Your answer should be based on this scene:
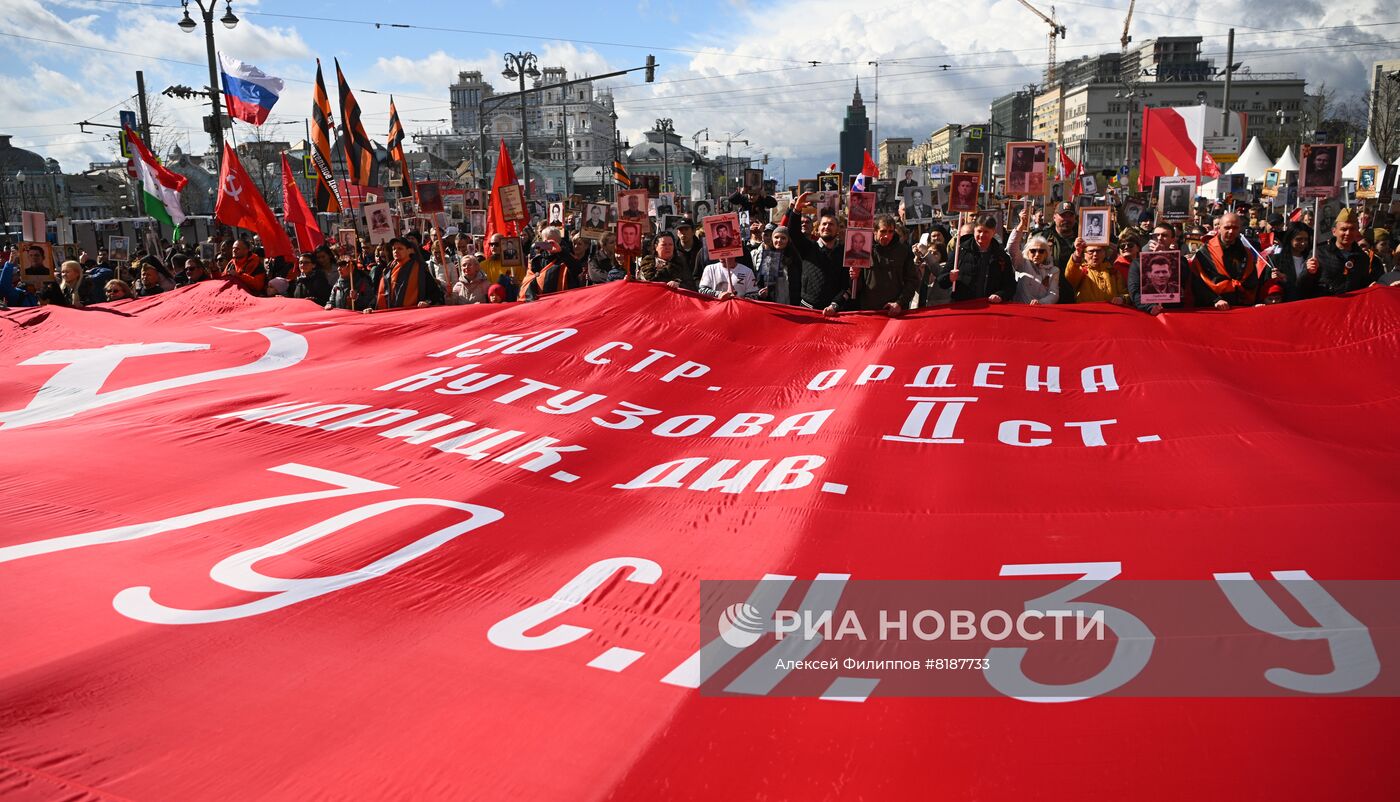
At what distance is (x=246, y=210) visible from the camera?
1179 cm

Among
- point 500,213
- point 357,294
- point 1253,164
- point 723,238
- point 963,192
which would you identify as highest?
point 1253,164

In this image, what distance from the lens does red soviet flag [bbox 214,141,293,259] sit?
460 inches

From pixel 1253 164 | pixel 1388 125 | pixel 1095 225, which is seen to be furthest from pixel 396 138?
pixel 1388 125

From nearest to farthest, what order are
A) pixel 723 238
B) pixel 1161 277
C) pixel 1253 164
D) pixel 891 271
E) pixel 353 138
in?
pixel 1161 277
pixel 891 271
pixel 723 238
pixel 353 138
pixel 1253 164

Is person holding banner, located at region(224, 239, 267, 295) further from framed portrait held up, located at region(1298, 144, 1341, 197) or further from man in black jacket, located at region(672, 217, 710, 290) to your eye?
framed portrait held up, located at region(1298, 144, 1341, 197)

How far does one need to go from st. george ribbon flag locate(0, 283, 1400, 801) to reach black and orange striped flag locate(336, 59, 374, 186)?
274 inches

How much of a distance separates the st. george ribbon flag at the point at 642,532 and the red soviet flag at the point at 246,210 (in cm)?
445

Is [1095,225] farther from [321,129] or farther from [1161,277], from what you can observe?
[321,129]

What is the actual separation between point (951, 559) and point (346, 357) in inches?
196

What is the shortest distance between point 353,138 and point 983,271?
1050 centimetres

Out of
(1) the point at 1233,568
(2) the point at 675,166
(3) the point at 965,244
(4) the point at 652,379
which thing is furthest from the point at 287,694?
(2) the point at 675,166

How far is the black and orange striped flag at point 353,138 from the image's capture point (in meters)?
14.0

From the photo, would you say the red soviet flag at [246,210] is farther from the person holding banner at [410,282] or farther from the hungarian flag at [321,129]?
the person holding banner at [410,282]

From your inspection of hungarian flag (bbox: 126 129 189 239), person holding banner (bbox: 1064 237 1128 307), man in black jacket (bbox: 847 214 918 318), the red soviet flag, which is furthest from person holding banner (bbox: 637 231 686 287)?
hungarian flag (bbox: 126 129 189 239)
